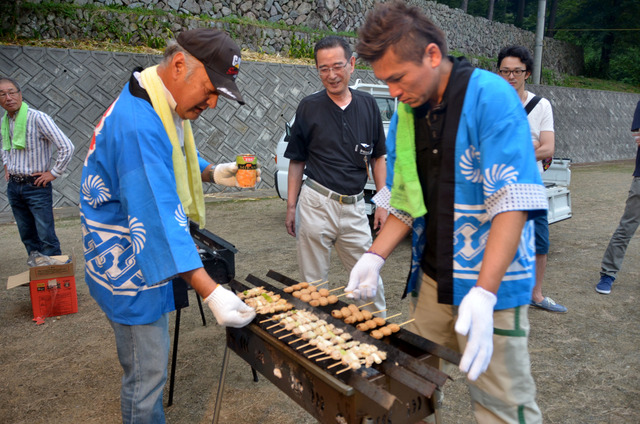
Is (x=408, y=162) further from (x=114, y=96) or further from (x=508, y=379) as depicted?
(x=114, y=96)

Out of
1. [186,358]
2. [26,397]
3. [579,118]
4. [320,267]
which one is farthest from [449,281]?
[579,118]

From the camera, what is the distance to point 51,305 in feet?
15.5

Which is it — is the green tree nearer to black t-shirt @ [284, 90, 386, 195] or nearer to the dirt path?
the dirt path

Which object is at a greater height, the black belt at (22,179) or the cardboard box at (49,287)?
the black belt at (22,179)

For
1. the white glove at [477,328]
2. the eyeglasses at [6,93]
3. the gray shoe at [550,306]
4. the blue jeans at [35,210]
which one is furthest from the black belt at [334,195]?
the eyeglasses at [6,93]

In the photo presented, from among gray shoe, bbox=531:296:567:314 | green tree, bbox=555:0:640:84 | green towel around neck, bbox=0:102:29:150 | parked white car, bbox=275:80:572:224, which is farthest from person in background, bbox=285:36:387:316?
green tree, bbox=555:0:640:84

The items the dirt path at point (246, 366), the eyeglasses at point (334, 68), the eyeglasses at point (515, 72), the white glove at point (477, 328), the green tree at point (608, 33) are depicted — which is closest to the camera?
the white glove at point (477, 328)

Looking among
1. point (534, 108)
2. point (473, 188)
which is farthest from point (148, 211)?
point (534, 108)

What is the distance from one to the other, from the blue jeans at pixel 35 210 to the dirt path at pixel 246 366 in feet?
1.98

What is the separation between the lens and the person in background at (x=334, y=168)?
12.3 ft

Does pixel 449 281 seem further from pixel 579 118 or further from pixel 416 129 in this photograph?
pixel 579 118

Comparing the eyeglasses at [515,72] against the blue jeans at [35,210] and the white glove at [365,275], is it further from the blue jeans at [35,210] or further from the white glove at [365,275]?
the blue jeans at [35,210]

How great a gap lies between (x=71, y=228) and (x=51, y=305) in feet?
12.1

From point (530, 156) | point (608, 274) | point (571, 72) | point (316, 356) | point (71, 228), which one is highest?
point (571, 72)
